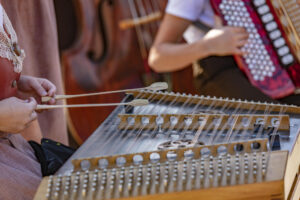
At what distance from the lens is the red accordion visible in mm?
1954

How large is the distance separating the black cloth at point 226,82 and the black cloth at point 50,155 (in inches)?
31.0

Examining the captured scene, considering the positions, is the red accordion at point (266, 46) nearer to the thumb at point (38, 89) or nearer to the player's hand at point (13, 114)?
the thumb at point (38, 89)

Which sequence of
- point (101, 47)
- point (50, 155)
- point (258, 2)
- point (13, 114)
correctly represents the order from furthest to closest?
point (101, 47)
point (258, 2)
point (50, 155)
point (13, 114)

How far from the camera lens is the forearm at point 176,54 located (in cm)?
214

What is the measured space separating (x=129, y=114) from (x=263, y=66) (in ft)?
2.65

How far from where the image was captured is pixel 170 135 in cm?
126

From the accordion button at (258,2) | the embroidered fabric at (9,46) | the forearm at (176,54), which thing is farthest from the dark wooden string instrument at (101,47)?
the embroidered fabric at (9,46)

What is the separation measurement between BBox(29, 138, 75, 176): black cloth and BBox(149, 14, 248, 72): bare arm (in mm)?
803

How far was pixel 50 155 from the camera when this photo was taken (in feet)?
4.47

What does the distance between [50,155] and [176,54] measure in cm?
98

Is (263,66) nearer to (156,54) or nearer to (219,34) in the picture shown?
(219,34)

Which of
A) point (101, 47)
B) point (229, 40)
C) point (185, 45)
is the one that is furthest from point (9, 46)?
point (101, 47)

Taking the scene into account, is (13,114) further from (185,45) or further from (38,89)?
(185,45)

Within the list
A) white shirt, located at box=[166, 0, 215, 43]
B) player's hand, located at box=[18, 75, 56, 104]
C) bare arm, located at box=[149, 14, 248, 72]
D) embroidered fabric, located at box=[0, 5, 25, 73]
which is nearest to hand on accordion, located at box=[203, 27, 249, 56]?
bare arm, located at box=[149, 14, 248, 72]
